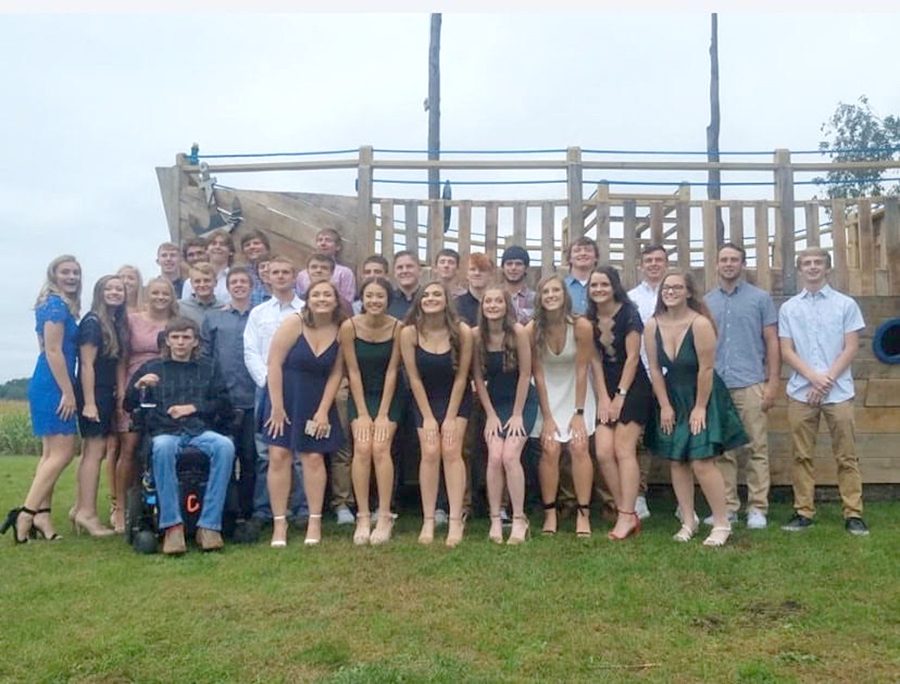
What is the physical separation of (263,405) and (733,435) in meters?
2.85

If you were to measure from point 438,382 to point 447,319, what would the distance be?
0.38m

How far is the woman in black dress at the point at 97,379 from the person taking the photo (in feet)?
18.3

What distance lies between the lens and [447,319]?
5305 millimetres

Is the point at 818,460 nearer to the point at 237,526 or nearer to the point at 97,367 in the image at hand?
the point at 237,526

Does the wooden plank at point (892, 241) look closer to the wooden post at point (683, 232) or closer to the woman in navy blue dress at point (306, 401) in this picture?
the wooden post at point (683, 232)

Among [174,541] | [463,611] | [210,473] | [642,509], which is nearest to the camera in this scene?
[463,611]

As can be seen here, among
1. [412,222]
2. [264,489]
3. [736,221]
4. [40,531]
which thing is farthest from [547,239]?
[40,531]

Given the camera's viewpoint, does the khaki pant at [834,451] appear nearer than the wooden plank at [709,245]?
Yes

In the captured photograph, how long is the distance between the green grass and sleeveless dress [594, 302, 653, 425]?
75 cm

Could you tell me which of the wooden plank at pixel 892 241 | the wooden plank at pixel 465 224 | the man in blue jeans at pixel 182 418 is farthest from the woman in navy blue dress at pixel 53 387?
the wooden plank at pixel 892 241

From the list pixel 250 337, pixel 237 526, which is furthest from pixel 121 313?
pixel 237 526

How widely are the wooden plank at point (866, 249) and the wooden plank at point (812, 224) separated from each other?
0.37m

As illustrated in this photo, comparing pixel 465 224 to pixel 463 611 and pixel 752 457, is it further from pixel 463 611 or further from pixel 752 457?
pixel 463 611

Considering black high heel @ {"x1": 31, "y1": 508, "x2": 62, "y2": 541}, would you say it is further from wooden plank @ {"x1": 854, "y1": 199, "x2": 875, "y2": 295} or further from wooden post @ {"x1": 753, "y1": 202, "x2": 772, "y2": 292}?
wooden plank @ {"x1": 854, "y1": 199, "x2": 875, "y2": 295}
